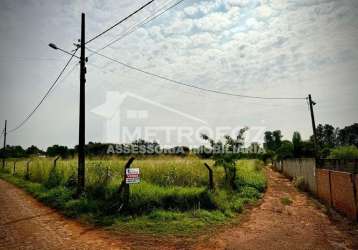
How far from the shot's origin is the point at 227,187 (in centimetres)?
1316

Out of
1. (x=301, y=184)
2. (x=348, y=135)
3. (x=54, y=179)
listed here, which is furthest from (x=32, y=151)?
(x=348, y=135)

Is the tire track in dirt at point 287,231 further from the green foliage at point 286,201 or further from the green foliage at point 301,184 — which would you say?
the green foliage at point 301,184

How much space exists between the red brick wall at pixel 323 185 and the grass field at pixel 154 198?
2.90 metres

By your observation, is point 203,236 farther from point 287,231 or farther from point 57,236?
point 57,236

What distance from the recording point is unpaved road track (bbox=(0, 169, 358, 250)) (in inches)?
243

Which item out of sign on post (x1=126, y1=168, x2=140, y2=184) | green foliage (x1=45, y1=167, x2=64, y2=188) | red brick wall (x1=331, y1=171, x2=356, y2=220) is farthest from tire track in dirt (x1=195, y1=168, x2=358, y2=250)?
green foliage (x1=45, y1=167, x2=64, y2=188)

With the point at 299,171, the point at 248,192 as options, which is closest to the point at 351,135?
the point at 299,171

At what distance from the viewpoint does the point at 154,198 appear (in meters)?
9.17

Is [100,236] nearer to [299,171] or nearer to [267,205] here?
[267,205]

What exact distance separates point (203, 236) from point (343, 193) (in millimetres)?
5812

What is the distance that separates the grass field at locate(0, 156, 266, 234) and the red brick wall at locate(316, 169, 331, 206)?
290 centimetres

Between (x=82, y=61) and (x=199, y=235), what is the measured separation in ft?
28.6

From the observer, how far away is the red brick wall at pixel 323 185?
11.5 meters

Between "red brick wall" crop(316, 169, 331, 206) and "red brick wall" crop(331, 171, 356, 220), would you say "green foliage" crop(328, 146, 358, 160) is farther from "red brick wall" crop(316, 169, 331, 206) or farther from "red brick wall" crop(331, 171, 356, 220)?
"red brick wall" crop(331, 171, 356, 220)
